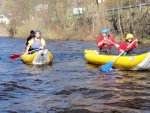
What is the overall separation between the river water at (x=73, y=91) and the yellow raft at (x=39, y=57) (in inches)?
39.0

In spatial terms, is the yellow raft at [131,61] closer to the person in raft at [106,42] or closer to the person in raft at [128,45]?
the person in raft at [128,45]

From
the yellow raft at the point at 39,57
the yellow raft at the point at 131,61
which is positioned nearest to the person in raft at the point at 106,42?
the yellow raft at the point at 131,61

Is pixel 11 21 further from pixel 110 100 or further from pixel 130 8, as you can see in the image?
pixel 110 100

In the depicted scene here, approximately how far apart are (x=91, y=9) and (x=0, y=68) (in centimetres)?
2043

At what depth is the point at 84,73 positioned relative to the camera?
29.7ft

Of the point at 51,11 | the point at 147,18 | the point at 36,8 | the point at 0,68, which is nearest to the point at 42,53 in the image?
the point at 0,68

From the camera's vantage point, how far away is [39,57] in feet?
34.9

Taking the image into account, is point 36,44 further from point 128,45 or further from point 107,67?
point 128,45

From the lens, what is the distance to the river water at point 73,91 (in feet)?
17.6

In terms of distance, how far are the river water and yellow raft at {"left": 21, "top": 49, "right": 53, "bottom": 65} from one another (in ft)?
3.25

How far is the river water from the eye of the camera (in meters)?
5.37

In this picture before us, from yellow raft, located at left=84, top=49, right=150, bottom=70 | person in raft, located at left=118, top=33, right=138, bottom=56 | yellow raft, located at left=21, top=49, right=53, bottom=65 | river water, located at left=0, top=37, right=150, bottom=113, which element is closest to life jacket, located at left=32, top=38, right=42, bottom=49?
yellow raft, located at left=21, top=49, right=53, bottom=65

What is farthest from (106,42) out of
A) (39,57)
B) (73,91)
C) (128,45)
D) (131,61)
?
(73,91)

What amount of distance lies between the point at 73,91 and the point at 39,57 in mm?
4241
